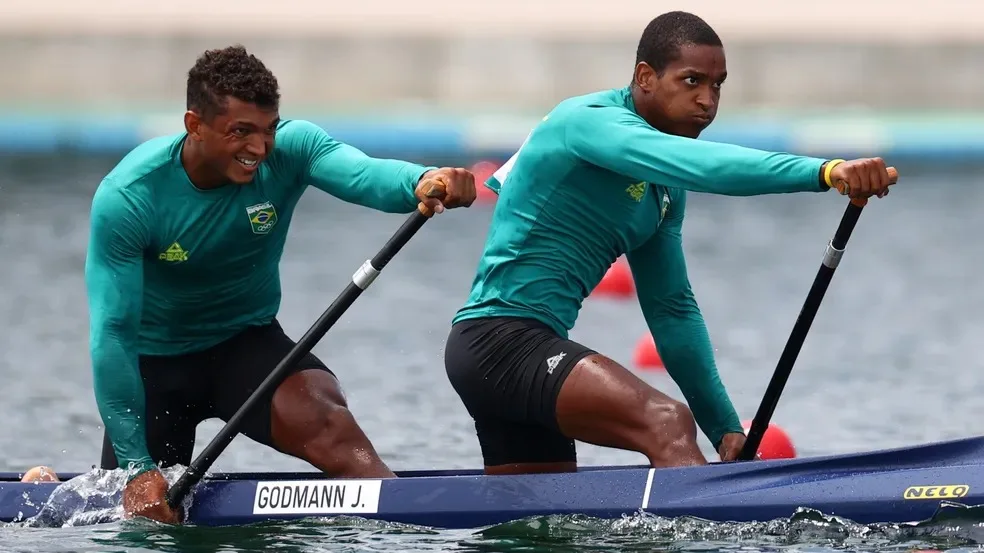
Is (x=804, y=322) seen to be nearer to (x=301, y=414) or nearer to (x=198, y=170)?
(x=301, y=414)

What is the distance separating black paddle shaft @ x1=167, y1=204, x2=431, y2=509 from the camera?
19.2 feet

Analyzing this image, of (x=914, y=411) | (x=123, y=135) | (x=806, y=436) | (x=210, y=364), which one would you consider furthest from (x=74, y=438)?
(x=123, y=135)

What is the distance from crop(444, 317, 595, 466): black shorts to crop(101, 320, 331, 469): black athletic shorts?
27.1 inches

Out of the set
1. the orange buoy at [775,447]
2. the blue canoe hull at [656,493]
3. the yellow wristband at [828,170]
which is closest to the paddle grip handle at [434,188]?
the blue canoe hull at [656,493]

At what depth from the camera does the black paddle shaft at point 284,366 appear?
5855 millimetres

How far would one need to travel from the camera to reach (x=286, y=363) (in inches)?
233

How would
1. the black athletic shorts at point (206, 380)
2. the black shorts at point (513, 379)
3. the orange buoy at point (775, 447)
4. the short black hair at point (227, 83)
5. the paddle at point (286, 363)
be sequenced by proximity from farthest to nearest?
the orange buoy at point (775, 447), the black athletic shorts at point (206, 380), the paddle at point (286, 363), the short black hair at point (227, 83), the black shorts at point (513, 379)

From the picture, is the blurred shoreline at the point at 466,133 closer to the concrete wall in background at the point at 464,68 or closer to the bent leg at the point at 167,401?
the concrete wall in background at the point at 464,68

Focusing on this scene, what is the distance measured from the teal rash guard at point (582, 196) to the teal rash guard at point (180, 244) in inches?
14.0

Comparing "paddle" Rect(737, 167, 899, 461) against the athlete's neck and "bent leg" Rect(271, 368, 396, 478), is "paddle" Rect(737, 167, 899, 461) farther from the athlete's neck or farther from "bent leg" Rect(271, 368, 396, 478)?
the athlete's neck

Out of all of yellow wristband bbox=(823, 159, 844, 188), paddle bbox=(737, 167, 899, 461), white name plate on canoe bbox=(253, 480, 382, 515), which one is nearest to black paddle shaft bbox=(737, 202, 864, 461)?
paddle bbox=(737, 167, 899, 461)

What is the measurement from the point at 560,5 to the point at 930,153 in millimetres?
7935

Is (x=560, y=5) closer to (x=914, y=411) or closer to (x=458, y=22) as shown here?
(x=458, y=22)

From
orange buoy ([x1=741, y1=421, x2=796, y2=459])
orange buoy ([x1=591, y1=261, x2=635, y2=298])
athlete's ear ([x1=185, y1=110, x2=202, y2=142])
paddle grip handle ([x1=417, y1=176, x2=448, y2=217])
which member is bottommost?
orange buoy ([x1=741, y1=421, x2=796, y2=459])
